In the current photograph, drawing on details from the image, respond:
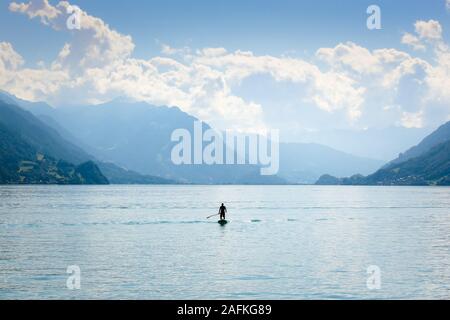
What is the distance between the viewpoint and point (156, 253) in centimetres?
7188

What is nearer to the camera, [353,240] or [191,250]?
[191,250]

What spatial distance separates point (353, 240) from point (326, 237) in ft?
20.8

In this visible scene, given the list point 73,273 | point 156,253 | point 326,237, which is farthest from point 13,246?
point 326,237

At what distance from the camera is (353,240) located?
295 feet

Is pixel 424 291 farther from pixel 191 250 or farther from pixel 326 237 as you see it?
pixel 326 237

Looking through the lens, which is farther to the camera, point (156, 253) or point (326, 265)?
point (156, 253)

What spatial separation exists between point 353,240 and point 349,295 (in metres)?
45.0
